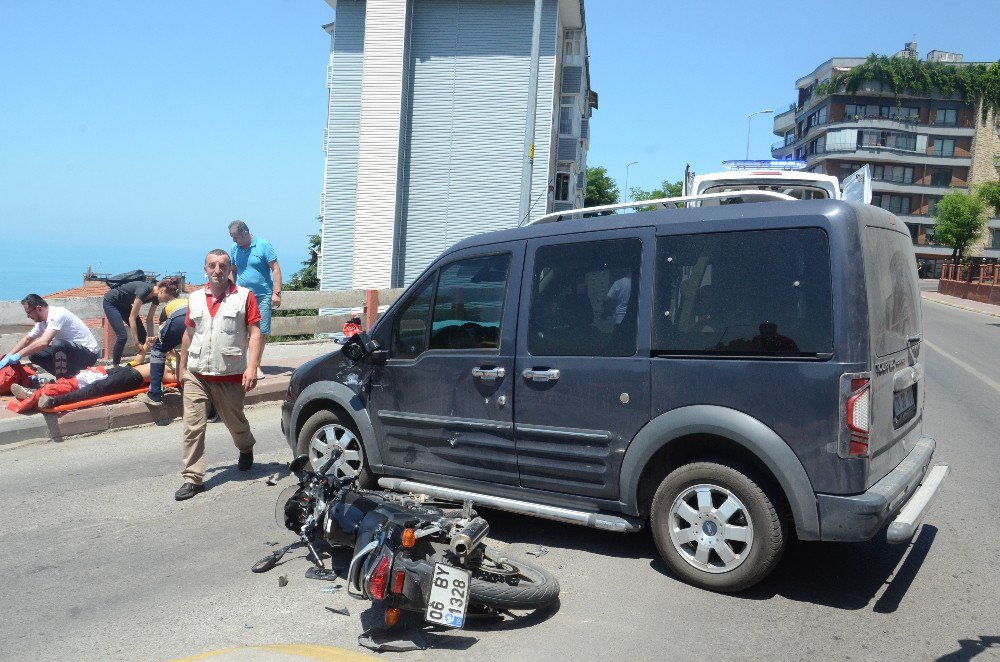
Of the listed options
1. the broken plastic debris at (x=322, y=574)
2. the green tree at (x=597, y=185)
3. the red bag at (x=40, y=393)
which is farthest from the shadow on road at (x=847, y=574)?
the green tree at (x=597, y=185)

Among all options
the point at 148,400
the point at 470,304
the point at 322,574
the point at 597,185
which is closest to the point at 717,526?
the point at 470,304

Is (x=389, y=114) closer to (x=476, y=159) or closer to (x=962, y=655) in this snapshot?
(x=476, y=159)

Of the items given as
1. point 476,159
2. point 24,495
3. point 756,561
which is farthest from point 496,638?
point 476,159

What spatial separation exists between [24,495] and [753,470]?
18.3 ft

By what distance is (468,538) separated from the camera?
13.4 feet

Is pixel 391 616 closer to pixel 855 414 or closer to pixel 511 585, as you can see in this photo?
pixel 511 585

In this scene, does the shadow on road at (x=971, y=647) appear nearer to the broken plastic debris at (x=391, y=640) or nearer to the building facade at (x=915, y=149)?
the broken plastic debris at (x=391, y=640)

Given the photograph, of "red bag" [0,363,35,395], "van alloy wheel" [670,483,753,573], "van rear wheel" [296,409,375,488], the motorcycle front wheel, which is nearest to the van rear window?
"van alloy wheel" [670,483,753,573]

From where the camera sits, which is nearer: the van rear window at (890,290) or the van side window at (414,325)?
the van rear window at (890,290)

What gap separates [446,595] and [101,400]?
6693 millimetres

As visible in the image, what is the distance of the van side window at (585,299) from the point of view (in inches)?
190

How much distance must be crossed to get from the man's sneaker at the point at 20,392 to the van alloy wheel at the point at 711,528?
742cm

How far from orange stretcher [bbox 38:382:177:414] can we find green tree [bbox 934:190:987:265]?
66.7 meters

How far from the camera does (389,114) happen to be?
28.5 m
